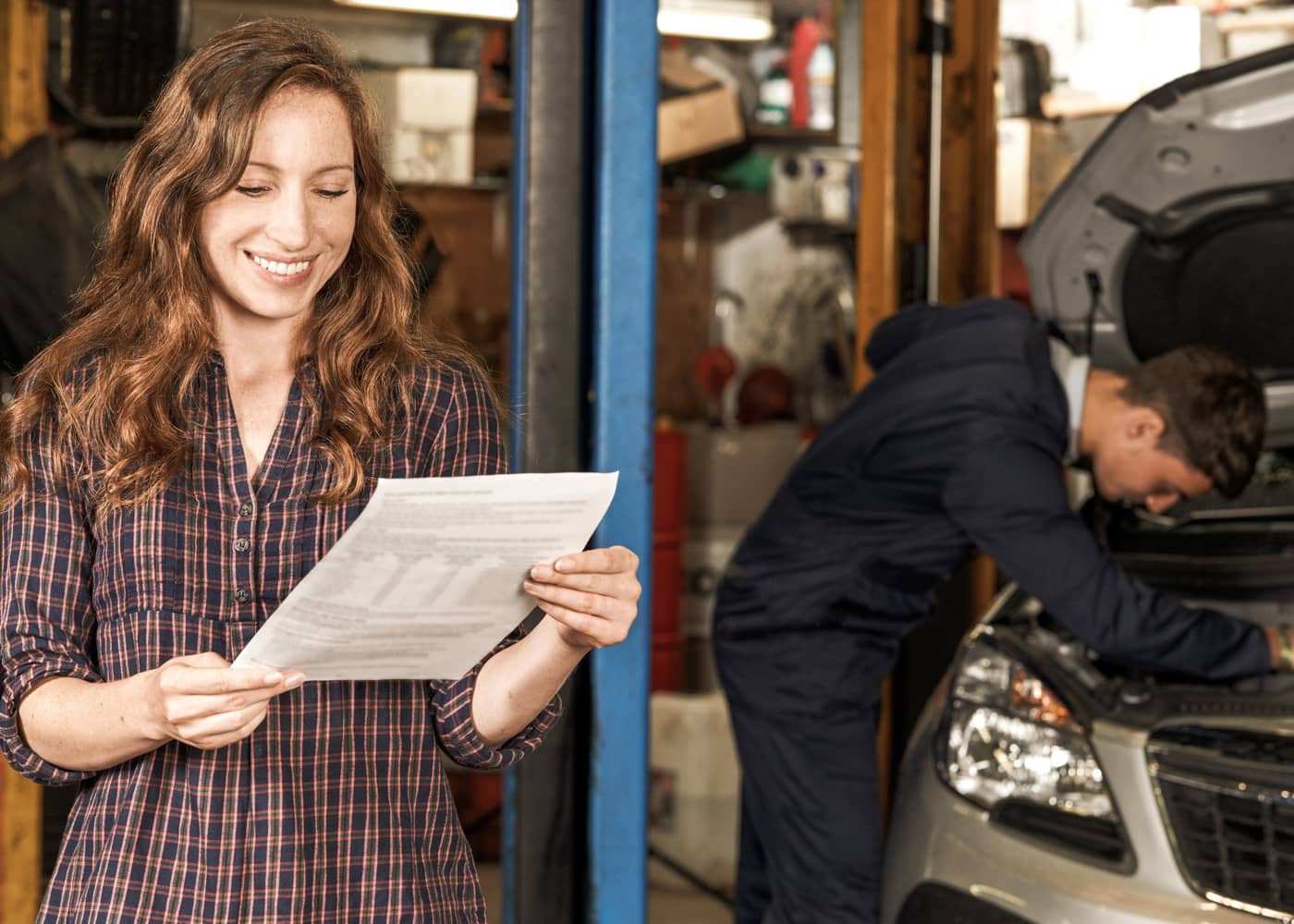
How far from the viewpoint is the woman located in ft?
4.06

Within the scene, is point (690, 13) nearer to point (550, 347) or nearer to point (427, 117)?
point (427, 117)

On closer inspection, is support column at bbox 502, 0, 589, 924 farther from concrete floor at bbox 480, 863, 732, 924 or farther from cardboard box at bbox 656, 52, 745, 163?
cardboard box at bbox 656, 52, 745, 163

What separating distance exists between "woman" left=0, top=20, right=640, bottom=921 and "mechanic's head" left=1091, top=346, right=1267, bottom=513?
1.54m

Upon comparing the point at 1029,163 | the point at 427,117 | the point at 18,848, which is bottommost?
the point at 18,848

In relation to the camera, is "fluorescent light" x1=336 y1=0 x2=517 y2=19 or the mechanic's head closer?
the mechanic's head

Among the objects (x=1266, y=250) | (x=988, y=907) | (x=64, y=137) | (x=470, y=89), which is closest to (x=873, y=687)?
(x=988, y=907)

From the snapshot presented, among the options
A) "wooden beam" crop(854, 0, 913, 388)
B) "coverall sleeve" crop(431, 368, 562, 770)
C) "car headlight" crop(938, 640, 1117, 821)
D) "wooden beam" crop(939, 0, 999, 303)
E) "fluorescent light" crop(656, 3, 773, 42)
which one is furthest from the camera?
"fluorescent light" crop(656, 3, 773, 42)

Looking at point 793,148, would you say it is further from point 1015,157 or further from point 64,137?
point 64,137

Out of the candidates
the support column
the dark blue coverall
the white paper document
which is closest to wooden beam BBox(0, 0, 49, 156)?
the support column

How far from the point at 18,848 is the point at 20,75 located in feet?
5.37

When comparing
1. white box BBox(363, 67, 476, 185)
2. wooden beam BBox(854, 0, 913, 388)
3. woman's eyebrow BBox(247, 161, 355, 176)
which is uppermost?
white box BBox(363, 67, 476, 185)

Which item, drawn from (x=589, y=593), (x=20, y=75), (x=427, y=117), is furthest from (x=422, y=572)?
(x=427, y=117)

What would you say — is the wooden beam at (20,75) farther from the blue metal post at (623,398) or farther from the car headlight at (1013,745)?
the car headlight at (1013,745)

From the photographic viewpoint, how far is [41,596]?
1.23m
